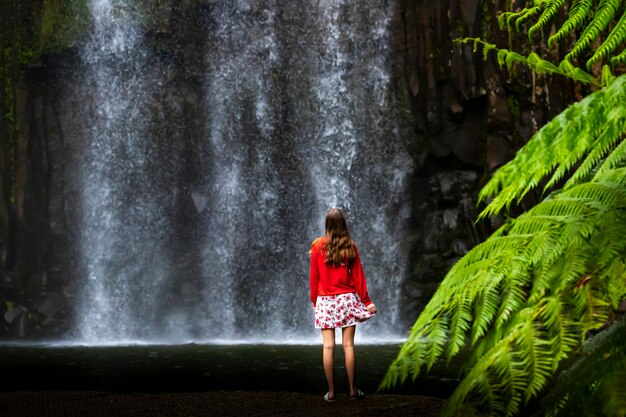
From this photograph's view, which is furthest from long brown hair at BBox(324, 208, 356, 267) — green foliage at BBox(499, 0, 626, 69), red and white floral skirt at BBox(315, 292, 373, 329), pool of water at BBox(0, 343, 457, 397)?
green foliage at BBox(499, 0, 626, 69)

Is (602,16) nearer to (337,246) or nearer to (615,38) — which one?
(615,38)

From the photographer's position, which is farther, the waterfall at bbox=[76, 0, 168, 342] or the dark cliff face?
the waterfall at bbox=[76, 0, 168, 342]

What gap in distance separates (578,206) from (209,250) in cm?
1828

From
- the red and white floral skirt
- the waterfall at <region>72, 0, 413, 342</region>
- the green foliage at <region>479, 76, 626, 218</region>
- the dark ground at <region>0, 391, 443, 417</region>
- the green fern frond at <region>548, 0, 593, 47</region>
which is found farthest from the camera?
the waterfall at <region>72, 0, 413, 342</region>

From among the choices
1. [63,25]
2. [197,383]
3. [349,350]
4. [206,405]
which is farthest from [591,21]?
[63,25]

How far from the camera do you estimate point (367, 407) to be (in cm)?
590

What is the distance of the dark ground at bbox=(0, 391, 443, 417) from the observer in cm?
585

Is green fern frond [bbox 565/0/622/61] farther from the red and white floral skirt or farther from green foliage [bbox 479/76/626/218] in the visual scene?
the red and white floral skirt

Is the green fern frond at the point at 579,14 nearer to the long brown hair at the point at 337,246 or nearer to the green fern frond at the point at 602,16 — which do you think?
the green fern frond at the point at 602,16

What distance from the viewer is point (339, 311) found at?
A: 6.04 meters

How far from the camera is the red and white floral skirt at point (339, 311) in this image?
6.03 meters

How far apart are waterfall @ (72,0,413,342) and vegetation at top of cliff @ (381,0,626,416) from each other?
17102 mm

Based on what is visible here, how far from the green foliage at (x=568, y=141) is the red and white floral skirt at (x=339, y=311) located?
487 centimetres

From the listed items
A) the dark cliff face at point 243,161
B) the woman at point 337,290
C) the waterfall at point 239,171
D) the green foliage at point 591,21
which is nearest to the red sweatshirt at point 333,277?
the woman at point 337,290
